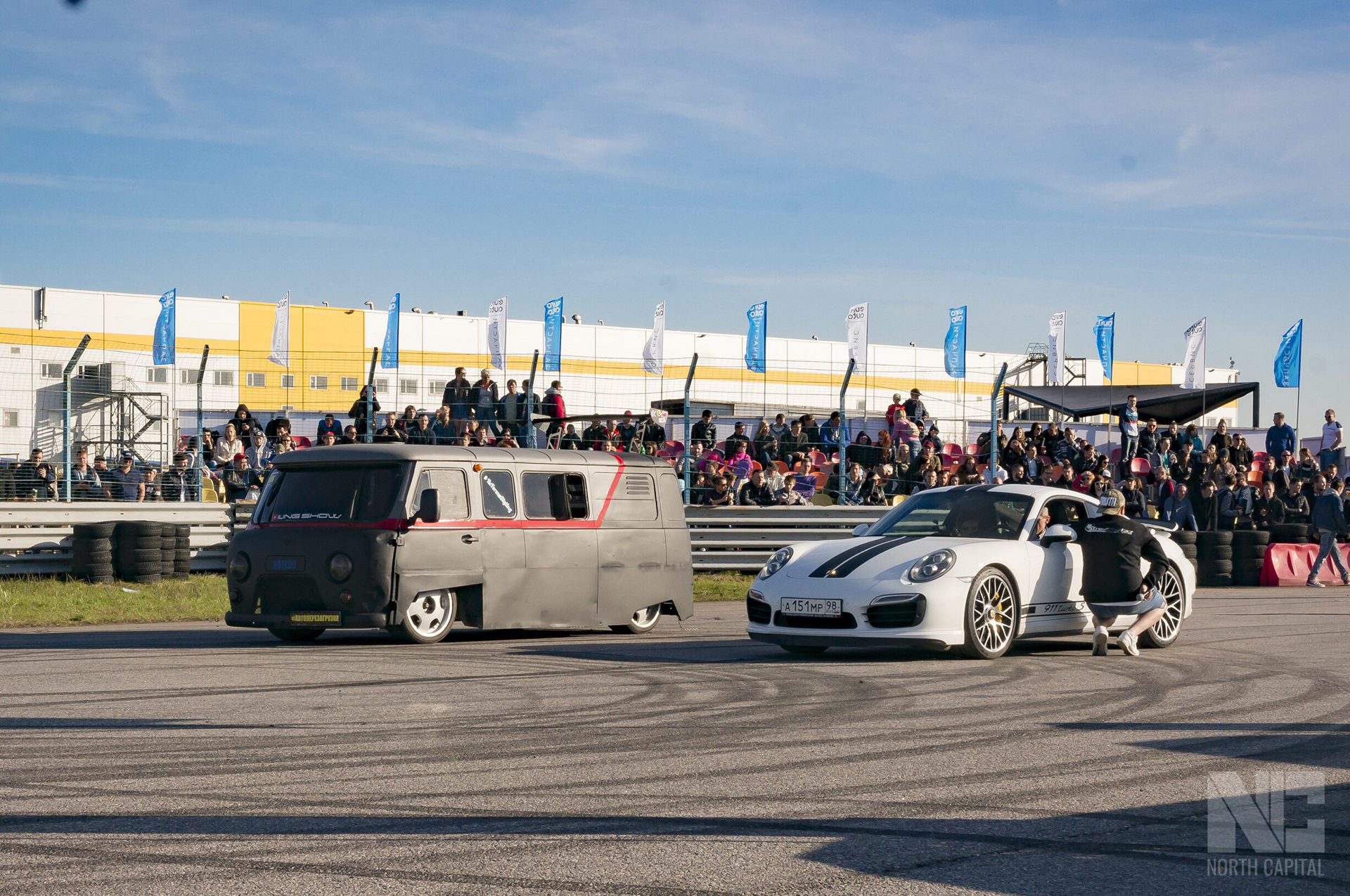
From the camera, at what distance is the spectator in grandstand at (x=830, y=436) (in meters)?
20.2

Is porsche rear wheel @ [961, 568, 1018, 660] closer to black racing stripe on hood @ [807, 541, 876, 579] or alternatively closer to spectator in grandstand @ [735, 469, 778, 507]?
black racing stripe on hood @ [807, 541, 876, 579]

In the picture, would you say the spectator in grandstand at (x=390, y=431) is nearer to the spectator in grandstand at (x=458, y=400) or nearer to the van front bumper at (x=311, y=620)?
the spectator in grandstand at (x=458, y=400)

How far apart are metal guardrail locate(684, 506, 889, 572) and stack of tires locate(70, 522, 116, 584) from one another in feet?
24.4

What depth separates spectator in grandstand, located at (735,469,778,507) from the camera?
20062mm

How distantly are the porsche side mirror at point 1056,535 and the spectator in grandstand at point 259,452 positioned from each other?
11480 millimetres

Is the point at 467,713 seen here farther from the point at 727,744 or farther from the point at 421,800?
the point at 421,800

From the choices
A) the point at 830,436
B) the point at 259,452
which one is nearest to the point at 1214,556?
the point at 830,436

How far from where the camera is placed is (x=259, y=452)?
19609 mm

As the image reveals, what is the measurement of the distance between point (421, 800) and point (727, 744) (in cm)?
191

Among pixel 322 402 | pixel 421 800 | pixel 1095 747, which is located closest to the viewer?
pixel 421 800

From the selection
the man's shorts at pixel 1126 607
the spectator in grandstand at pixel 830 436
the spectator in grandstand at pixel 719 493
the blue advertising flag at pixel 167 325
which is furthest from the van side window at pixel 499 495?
the blue advertising flag at pixel 167 325

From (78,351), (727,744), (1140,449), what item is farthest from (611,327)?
(727,744)

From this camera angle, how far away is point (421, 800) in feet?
18.8

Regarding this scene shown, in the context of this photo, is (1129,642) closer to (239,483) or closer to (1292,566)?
(239,483)
